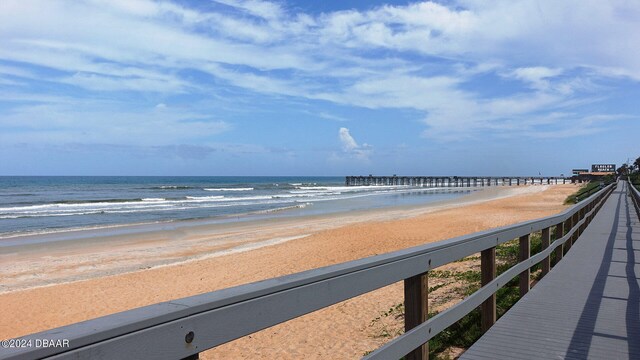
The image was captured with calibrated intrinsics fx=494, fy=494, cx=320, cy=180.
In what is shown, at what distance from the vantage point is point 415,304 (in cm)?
291

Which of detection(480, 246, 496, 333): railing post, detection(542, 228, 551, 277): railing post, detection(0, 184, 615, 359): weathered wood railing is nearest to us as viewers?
detection(0, 184, 615, 359): weathered wood railing

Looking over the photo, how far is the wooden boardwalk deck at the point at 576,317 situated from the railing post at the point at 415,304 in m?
1.26

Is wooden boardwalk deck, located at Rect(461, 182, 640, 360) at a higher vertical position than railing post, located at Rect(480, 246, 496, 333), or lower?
lower

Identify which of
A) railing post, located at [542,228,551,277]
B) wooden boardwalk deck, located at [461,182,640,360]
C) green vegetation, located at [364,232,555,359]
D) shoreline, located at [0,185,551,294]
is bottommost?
shoreline, located at [0,185,551,294]

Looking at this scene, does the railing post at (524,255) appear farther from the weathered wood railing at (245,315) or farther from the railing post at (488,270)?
the weathered wood railing at (245,315)

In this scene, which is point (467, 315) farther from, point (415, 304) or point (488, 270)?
point (415, 304)

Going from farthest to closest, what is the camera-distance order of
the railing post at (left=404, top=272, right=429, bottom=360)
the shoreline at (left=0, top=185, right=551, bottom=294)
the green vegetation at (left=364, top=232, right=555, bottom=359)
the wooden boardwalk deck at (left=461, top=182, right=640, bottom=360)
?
the shoreline at (left=0, top=185, right=551, bottom=294), the green vegetation at (left=364, top=232, right=555, bottom=359), the wooden boardwalk deck at (left=461, top=182, right=640, bottom=360), the railing post at (left=404, top=272, right=429, bottom=360)

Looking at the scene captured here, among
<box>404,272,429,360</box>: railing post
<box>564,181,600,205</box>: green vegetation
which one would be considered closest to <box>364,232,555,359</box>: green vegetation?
<box>404,272,429,360</box>: railing post

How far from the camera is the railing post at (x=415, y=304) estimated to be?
2891 mm

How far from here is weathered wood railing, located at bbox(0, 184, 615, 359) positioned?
50.9 inches

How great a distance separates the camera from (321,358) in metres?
6.50

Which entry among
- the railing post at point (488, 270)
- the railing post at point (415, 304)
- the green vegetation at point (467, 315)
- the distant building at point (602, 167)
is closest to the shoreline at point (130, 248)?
the green vegetation at point (467, 315)

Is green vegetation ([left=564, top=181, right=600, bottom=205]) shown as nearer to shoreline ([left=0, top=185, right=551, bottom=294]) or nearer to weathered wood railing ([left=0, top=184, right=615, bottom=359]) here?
shoreline ([left=0, top=185, right=551, bottom=294])

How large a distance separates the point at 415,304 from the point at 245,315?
1467 mm
